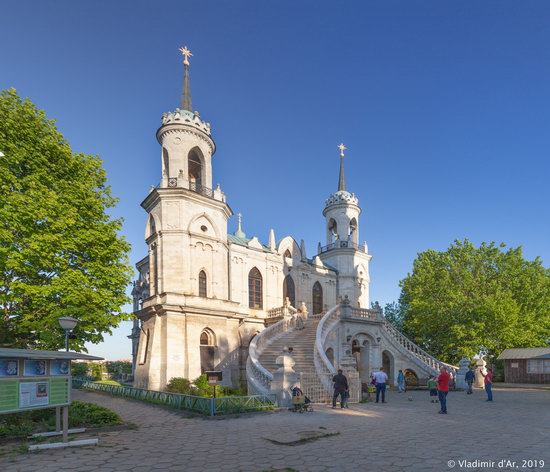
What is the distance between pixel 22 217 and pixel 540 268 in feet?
127

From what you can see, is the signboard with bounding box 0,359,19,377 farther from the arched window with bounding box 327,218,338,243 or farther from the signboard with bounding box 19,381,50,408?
the arched window with bounding box 327,218,338,243

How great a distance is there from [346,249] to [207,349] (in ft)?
59.1

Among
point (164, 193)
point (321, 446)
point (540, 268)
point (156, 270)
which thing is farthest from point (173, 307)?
point (540, 268)

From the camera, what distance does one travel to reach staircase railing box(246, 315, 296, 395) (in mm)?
17719

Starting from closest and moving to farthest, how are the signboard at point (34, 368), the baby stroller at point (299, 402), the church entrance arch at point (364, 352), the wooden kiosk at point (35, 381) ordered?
the wooden kiosk at point (35, 381), the signboard at point (34, 368), the baby stroller at point (299, 402), the church entrance arch at point (364, 352)

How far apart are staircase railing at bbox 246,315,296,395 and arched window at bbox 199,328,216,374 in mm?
3774

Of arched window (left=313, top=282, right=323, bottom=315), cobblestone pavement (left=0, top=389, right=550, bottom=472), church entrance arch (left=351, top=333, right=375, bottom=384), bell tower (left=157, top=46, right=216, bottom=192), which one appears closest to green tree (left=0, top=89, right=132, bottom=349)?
cobblestone pavement (left=0, top=389, right=550, bottom=472)

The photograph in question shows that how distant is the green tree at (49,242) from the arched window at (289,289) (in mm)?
18290

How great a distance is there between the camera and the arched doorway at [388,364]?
28.1m

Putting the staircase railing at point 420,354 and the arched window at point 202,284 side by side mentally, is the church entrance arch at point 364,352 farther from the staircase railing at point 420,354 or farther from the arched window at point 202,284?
the arched window at point 202,284

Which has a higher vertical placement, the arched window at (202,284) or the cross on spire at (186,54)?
the cross on spire at (186,54)

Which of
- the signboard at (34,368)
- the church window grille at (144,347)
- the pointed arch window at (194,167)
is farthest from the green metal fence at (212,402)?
the pointed arch window at (194,167)

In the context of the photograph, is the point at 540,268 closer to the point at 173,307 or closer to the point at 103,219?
the point at 173,307

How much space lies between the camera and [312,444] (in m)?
8.73
